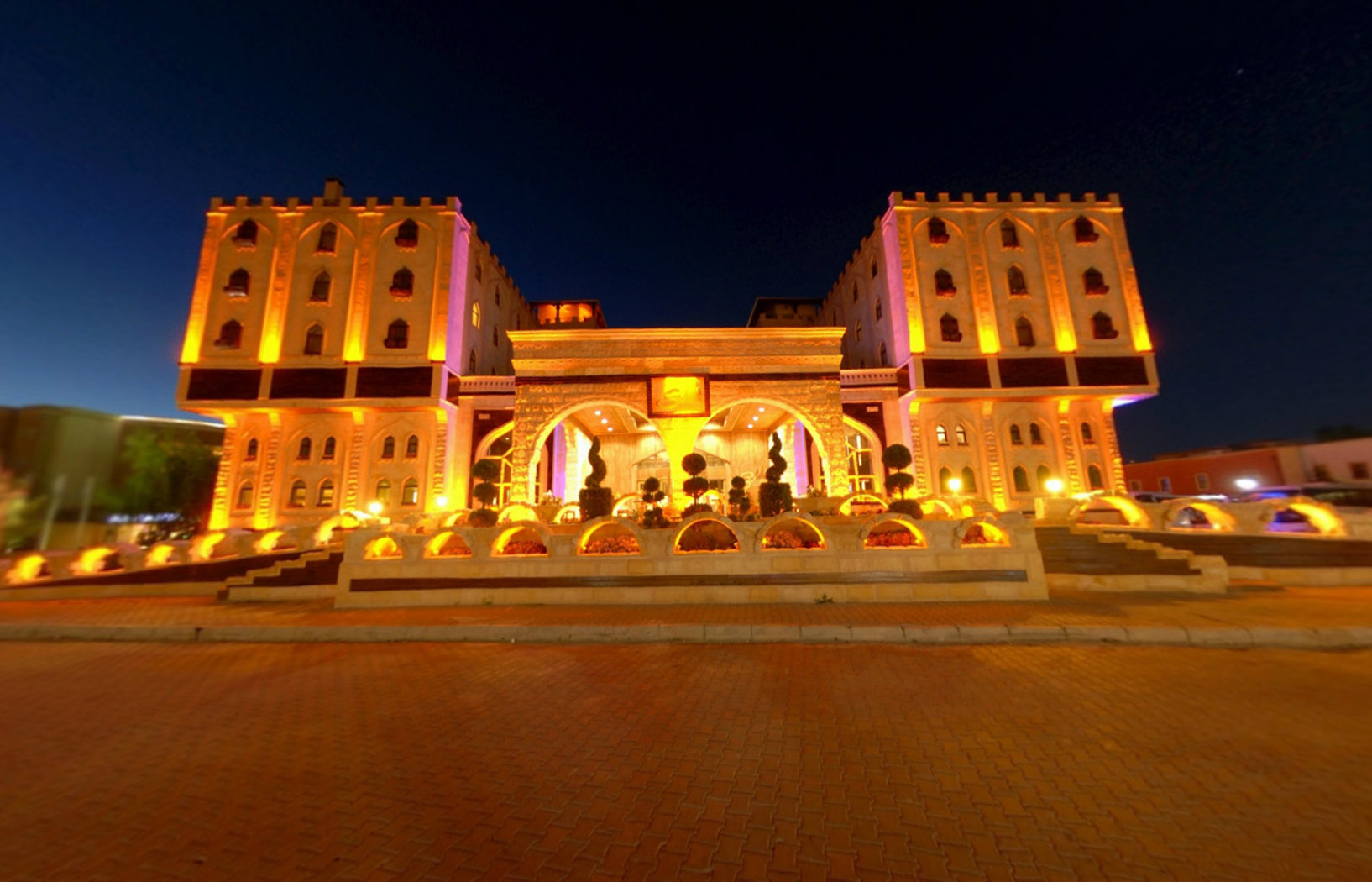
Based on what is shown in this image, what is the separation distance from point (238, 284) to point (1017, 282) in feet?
132

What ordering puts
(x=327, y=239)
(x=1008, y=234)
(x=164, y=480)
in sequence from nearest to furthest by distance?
1. (x=327, y=239)
2. (x=1008, y=234)
3. (x=164, y=480)

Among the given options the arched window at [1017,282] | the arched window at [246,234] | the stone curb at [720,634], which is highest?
the arched window at [246,234]

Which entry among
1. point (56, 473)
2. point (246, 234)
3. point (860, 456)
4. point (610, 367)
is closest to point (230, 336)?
point (246, 234)

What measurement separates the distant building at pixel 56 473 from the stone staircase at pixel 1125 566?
43.0m

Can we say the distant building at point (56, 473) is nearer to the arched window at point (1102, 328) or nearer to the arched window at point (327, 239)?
the arched window at point (327, 239)

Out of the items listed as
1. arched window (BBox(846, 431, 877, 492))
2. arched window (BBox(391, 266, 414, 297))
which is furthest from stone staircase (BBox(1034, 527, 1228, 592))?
arched window (BBox(391, 266, 414, 297))

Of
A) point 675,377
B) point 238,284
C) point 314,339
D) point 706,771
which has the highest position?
point 238,284

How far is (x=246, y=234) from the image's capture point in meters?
24.5

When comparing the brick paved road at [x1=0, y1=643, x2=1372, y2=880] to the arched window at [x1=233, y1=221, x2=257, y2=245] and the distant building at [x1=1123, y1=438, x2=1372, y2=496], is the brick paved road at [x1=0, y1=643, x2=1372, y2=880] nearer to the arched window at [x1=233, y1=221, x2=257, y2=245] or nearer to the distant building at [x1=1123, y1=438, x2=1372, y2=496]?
the arched window at [x1=233, y1=221, x2=257, y2=245]

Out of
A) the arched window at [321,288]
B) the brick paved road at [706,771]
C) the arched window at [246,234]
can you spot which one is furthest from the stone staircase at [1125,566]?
the arched window at [246,234]

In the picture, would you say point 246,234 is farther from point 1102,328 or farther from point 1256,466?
point 1256,466

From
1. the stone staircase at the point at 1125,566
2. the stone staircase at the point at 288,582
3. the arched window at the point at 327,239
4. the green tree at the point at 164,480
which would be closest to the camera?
the stone staircase at the point at 1125,566

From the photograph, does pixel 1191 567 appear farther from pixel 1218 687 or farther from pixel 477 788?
pixel 477 788

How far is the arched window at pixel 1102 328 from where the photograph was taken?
24281mm
